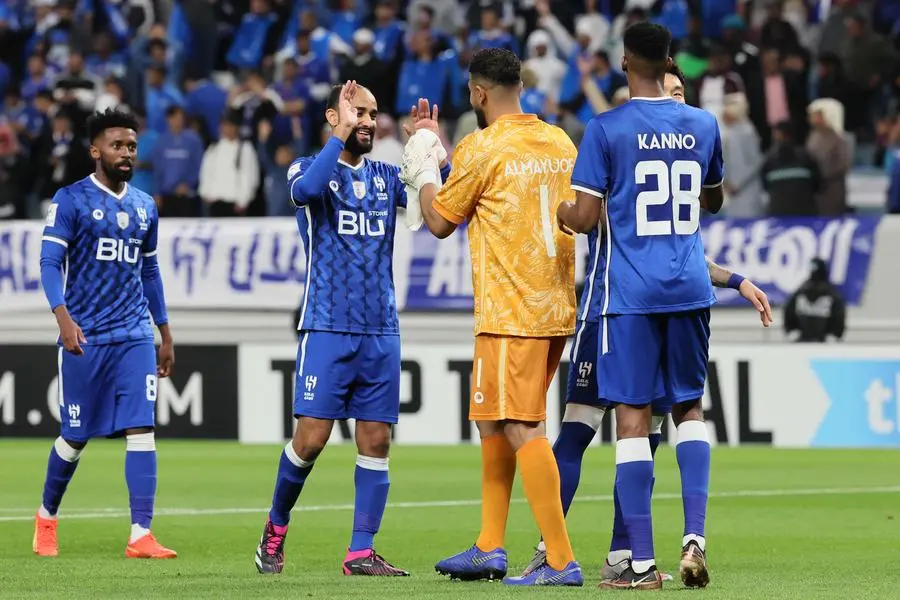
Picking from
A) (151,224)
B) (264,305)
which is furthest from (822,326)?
(151,224)

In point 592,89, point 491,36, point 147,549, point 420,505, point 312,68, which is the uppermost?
point 491,36

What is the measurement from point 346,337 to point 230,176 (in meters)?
13.7

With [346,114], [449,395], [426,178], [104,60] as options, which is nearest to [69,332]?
[346,114]

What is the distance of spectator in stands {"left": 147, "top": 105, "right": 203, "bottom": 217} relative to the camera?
21.8 meters

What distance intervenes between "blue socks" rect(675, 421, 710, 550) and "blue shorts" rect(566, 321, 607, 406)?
1.83ft

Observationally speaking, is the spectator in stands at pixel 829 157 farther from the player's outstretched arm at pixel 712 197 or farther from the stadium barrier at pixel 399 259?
the player's outstretched arm at pixel 712 197

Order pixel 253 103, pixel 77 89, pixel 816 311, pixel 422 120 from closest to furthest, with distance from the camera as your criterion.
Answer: pixel 422 120, pixel 816 311, pixel 253 103, pixel 77 89

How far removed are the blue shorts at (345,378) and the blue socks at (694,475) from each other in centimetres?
159

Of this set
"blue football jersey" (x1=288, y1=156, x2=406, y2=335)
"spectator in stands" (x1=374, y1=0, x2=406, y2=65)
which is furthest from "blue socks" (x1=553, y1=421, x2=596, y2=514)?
"spectator in stands" (x1=374, y1=0, x2=406, y2=65)

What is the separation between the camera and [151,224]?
31.9 feet

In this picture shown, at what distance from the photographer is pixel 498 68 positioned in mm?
7574

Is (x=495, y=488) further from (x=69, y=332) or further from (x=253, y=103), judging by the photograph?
(x=253, y=103)

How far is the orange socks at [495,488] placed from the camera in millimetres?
7570

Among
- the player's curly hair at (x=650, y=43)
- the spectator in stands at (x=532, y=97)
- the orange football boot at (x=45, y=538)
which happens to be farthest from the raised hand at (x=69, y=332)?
the spectator in stands at (x=532, y=97)
